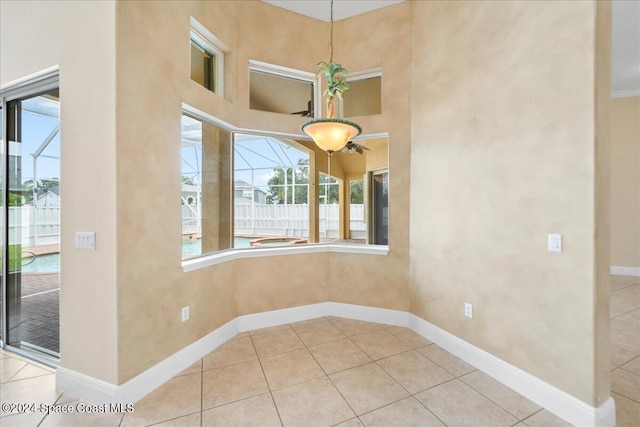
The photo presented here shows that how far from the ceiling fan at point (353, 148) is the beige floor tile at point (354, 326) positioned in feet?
6.91

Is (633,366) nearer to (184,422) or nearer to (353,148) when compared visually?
(353,148)

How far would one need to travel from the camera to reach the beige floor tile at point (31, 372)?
7.39 feet

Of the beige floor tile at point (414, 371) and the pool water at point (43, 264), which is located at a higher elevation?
the pool water at point (43, 264)

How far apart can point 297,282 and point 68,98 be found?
108 inches

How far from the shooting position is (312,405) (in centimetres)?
200

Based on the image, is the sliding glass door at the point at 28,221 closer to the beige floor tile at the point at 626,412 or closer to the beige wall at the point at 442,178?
the beige wall at the point at 442,178

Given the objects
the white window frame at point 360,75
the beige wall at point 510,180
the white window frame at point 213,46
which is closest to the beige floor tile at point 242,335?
the beige wall at point 510,180

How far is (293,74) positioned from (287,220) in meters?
1.88

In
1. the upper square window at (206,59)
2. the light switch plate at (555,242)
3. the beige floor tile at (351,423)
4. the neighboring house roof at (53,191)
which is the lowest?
the beige floor tile at (351,423)

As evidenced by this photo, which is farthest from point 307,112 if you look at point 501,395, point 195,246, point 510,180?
point 501,395

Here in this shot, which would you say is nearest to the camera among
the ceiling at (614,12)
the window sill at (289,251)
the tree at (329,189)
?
the window sill at (289,251)

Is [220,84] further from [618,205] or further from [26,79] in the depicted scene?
[618,205]

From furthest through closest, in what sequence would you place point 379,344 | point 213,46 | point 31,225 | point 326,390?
point 213,46 → point 379,344 → point 31,225 → point 326,390

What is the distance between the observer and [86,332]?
6.62ft
